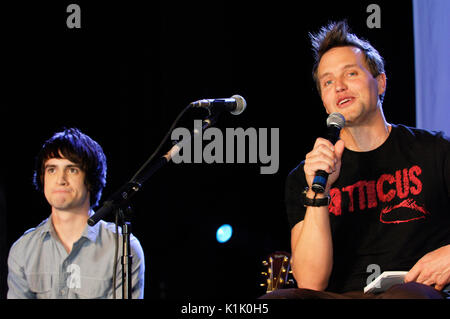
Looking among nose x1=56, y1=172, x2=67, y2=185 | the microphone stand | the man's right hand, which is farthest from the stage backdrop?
nose x1=56, y1=172, x2=67, y2=185

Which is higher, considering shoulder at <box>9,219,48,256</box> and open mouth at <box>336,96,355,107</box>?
open mouth at <box>336,96,355,107</box>

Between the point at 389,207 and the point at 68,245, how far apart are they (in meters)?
2.05

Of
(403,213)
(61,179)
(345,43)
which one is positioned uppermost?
(345,43)

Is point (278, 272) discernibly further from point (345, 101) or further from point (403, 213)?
point (345, 101)

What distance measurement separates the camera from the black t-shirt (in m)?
2.19

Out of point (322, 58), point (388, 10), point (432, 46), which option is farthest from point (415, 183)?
point (388, 10)

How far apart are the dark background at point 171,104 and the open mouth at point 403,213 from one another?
1.76m

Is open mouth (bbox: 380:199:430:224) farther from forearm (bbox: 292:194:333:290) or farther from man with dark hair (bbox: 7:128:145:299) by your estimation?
man with dark hair (bbox: 7:128:145:299)

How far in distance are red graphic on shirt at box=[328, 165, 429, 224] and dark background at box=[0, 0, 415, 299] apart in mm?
1638

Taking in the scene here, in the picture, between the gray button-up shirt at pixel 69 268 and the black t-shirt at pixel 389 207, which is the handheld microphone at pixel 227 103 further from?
the gray button-up shirt at pixel 69 268

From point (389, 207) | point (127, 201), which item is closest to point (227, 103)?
point (127, 201)

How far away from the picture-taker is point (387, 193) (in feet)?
7.48

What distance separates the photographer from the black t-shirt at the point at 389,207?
7.17 feet

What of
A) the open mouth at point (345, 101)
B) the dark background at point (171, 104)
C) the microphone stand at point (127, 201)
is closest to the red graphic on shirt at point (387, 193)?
the open mouth at point (345, 101)
